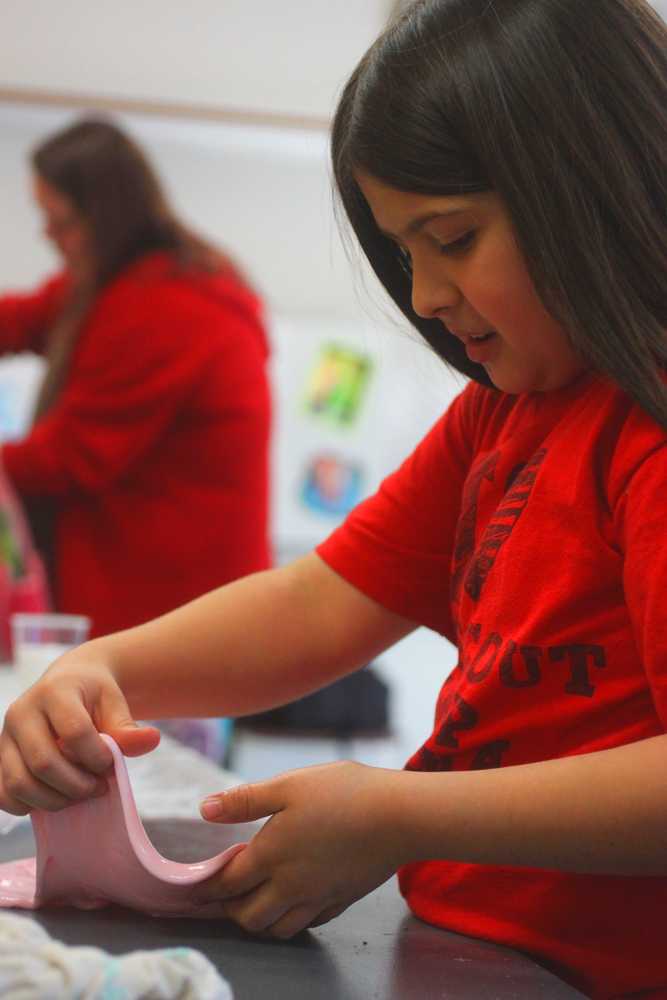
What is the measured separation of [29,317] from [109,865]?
5.36ft

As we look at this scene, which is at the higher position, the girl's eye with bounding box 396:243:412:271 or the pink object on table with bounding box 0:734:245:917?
the girl's eye with bounding box 396:243:412:271

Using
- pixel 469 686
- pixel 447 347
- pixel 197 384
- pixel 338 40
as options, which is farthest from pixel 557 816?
pixel 338 40

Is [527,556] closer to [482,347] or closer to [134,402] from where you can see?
[482,347]

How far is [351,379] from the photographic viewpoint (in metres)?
3.24

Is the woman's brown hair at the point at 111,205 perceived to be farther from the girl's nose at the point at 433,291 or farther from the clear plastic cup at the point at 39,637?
the girl's nose at the point at 433,291

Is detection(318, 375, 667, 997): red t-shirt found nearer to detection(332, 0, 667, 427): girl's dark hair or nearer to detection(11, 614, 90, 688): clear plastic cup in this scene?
detection(332, 0, 667, 427): girl's dark hair

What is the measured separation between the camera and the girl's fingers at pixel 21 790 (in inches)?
22.7

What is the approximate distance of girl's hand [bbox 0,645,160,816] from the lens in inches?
22.3

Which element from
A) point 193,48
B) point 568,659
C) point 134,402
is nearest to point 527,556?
point 568,659

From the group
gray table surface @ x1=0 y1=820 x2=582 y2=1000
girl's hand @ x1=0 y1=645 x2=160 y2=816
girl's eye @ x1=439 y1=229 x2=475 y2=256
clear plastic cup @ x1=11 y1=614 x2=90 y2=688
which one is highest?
girl's eye @ x1=439 y1=229 x2=475 y2=256

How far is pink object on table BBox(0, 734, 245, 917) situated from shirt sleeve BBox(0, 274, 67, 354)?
1570mm

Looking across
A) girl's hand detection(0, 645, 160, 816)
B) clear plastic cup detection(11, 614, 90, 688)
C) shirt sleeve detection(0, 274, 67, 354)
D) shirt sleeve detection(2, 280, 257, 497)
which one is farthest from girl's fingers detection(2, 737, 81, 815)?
shirt sleeve detection(0, 274, 67, 354)

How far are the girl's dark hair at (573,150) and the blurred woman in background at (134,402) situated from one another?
119 centimetres

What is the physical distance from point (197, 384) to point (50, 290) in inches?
17.3
